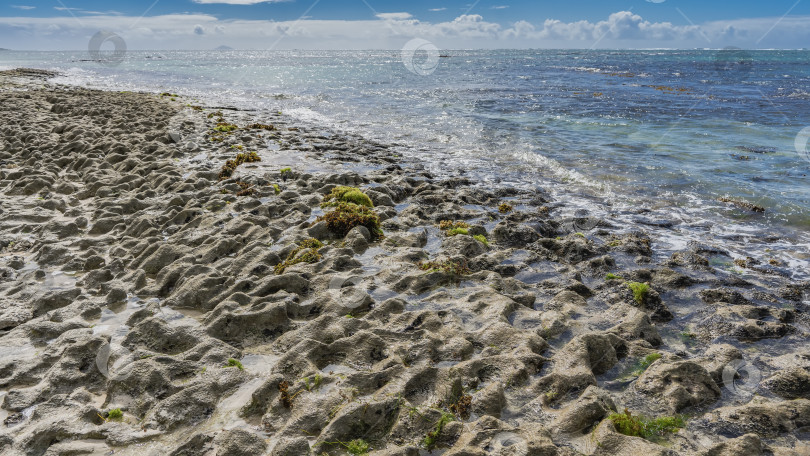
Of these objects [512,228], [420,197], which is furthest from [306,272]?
[420,197]

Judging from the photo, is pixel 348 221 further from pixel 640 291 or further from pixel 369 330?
pixel 640 291

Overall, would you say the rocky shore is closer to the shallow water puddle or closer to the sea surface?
the shallow water puddle

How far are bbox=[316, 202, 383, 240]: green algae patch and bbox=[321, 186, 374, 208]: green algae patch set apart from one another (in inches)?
53.5

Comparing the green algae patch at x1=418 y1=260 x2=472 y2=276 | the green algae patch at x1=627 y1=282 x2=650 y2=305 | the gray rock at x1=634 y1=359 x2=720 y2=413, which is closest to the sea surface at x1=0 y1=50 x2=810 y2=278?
the green algae patch at x1=627 y1=282 x2=650 y2=305

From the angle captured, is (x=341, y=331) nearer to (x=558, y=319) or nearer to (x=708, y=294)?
(x=558, y=319)

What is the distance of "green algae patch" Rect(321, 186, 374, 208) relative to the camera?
13297mm

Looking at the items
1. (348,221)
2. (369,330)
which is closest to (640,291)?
(369,330)

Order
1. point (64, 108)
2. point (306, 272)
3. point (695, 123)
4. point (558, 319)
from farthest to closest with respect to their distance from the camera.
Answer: point (695, 123), point (64, 108), point (306, 272), point (558, 319)

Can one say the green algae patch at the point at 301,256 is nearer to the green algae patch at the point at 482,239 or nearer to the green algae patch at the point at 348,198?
the green algae patch at the point at 348,198

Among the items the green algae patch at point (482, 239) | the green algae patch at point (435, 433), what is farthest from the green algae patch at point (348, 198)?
the green algae patch at point (435, 433)

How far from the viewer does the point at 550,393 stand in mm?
6004

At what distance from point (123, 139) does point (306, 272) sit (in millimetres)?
14790

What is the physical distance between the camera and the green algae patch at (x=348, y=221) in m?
11.2

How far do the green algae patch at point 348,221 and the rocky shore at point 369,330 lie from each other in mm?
51
